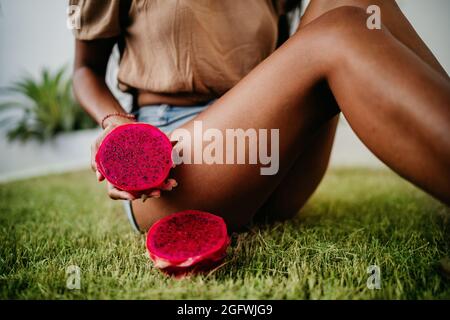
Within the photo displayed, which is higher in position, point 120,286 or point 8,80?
point 120,286

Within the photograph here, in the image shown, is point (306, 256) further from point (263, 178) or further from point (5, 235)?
point (5, 235)

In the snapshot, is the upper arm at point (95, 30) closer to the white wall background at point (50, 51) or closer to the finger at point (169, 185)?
the finger at point (169, 185)

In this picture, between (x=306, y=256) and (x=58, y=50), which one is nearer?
(x=306, y=256)

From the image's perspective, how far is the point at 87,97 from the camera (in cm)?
94

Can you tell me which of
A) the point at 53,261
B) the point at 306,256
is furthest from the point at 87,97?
the point at 306,256

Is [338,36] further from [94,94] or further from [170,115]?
[94,94]

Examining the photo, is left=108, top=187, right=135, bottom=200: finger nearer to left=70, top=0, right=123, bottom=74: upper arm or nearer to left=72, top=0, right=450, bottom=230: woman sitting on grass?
left=72, top=0, right=450, bottom=230: woman sitting on grass

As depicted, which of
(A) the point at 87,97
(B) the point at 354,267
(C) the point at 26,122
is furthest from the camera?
(C) the point at 26,122

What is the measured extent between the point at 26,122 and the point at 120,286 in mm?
2947

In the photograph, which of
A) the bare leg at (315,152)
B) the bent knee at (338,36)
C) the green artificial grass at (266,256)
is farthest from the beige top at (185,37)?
the green artificial grass at (266,256)

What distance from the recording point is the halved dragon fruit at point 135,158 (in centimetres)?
70

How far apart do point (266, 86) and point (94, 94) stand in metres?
0.47

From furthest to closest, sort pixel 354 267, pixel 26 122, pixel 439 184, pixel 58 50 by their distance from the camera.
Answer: pixel 58 50 < pixel 26 122 < pixel 354 267 < pixel 439 184

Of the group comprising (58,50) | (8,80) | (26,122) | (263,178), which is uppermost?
(263,178)
